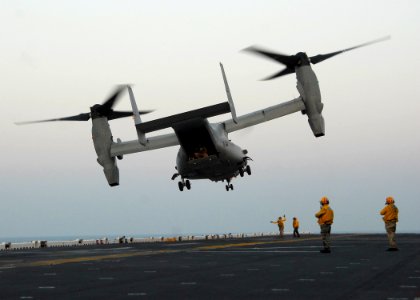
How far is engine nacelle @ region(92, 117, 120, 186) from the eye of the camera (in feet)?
148

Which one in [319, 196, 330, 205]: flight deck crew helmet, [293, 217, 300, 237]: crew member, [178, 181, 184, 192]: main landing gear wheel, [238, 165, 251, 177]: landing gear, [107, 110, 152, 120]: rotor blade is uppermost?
[107, 110, 152, 120]: rotor blade

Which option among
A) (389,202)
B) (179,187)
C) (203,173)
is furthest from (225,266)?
(179,187)

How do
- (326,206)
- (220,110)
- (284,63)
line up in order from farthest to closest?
1. (284,63)
2. (220,110)
3. (326,206)

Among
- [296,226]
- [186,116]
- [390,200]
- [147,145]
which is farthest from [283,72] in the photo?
[390,200]

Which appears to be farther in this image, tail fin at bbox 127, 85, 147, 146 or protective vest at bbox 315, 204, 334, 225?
tail fin at bbox 127, 85, 147, 146

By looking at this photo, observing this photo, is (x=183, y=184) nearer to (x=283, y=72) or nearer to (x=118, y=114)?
(x=118, y=114)

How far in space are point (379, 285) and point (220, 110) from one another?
28579 millimetres

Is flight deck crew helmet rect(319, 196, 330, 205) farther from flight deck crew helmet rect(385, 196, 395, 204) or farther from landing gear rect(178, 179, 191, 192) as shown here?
landing gear rect(178, 179, 191, 192)

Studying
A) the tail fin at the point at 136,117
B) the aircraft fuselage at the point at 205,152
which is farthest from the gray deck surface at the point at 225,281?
the aircraft fuselage at the point at 205,152

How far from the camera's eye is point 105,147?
148 ft

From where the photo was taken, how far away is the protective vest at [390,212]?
25.5 metres

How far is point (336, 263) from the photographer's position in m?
18.9

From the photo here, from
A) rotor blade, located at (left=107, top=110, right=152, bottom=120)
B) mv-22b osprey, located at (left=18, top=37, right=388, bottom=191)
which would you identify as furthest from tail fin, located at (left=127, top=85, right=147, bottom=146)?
rotor blade, located at (left=107, top=110, right=152, bottom=120)

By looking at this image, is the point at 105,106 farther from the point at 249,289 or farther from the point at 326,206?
the point at 249,289
